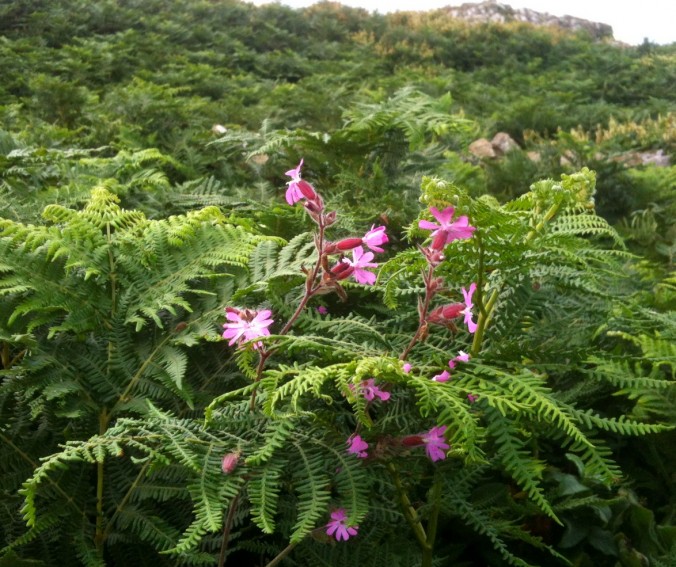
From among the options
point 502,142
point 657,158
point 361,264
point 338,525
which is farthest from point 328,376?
point 657,158

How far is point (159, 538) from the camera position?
3.31 feet

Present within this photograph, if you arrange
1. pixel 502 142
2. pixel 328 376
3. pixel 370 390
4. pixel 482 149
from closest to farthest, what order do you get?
pixel 328 376, pixel 370 390, pixel 482 149, pixel 502 142

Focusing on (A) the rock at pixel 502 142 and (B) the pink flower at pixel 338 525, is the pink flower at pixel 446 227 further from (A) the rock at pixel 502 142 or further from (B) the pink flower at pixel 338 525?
(A) the rock at pixel 502 142

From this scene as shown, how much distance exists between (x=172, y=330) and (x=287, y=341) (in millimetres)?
392

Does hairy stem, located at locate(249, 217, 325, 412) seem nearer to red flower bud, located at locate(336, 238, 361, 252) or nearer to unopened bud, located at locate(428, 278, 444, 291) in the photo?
red flower bud, located at locate(336, 238, 361, 252)

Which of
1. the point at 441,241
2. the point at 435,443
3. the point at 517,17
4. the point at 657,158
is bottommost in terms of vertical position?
the point at 517,17

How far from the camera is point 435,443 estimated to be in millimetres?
1011

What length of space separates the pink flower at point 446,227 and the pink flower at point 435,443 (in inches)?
12.4

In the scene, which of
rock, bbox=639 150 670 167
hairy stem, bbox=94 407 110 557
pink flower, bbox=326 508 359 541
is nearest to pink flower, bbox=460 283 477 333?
pink flower, bbox=326 508 359 541

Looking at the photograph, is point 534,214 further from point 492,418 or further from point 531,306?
point 492,418

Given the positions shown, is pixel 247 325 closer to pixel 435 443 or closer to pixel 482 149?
pixel 435 443

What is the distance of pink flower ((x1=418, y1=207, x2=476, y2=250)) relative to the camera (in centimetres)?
87

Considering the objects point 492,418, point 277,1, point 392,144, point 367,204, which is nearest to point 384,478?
point 492,418

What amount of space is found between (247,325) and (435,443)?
37 cm
